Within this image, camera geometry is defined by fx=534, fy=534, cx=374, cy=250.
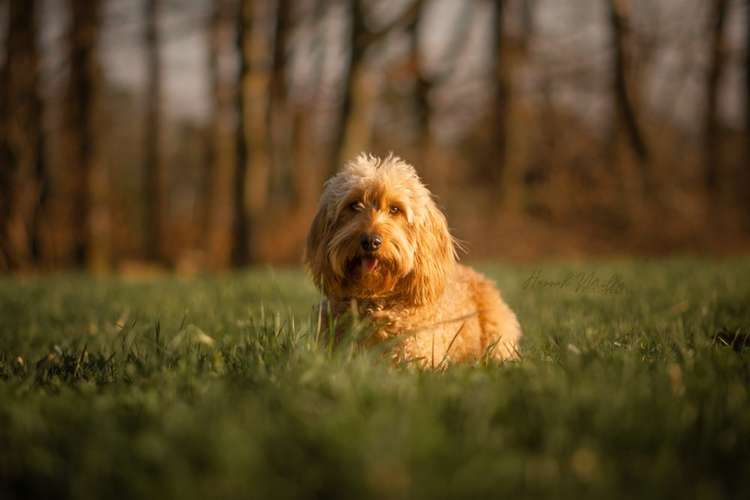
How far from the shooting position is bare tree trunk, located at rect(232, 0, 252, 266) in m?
12.8

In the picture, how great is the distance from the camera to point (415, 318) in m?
3.50

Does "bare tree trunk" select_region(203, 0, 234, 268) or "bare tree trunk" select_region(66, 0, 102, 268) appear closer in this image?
"bare tree trunk" select_region(66, 0, 102, 268)

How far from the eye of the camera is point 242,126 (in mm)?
12727

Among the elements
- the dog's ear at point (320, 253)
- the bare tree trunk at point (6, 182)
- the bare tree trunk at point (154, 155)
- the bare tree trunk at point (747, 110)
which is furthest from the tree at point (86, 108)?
the bare tree trunk at point (747, 110)

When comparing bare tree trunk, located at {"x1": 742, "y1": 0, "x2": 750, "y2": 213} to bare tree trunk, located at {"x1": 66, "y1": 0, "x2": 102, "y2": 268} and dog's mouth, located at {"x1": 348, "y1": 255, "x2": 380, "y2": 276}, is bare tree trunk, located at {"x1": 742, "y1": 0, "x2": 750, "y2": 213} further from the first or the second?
bare tree trunk, located at {"x1": 66, "y1": 0, "x2": 102, "y2": 268}

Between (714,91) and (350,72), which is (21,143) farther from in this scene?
(714,91)

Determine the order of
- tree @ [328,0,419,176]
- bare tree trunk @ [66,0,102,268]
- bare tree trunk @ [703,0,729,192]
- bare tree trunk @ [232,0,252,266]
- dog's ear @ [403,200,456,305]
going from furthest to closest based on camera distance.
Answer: bare tree trunk @ [703,0,729,192], bare tree trunk @ [66,0,102,268], bare tree trunk @ [232,0,252,266], tree @ [328,0,419,176], dog's ear @ [403,200,456,305]

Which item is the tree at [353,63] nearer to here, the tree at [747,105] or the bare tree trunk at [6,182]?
the bare tree trunk at [6,182]

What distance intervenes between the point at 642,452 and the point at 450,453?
2.11ft

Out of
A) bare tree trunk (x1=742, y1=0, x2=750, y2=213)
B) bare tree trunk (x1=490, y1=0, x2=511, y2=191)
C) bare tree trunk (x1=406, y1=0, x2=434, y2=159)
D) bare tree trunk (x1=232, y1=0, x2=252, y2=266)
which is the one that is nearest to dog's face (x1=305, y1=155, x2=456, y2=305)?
bare tree trunk (x1=232, y1=0, x2=252, y2=266)

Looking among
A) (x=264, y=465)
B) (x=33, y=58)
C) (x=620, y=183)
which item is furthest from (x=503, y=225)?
(x=264, y=465)

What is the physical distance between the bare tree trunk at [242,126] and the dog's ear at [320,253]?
926 cm

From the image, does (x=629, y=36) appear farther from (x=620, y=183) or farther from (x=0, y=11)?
(x=0, y=11)

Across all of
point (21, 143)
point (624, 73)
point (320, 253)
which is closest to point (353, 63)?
point (21, 143)
